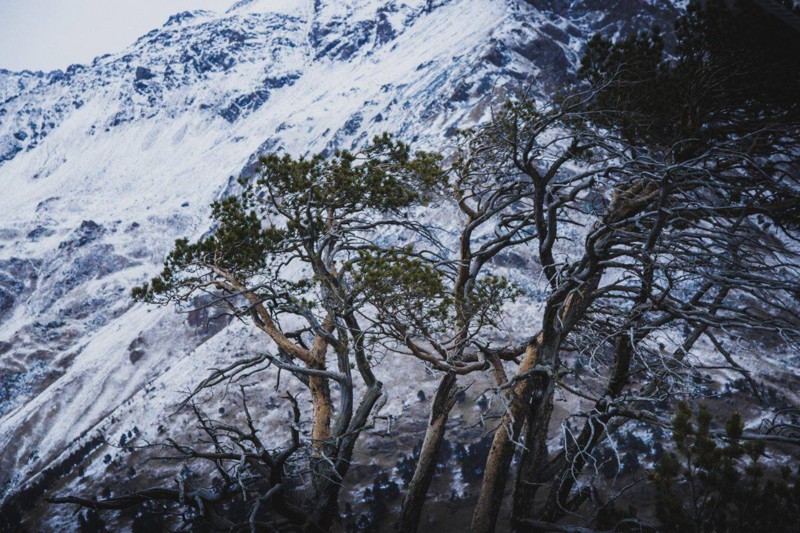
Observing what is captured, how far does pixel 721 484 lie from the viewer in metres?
5.05

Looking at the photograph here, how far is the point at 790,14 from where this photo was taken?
7.28 ft

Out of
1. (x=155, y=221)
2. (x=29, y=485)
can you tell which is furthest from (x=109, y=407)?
(x=155, y=221)

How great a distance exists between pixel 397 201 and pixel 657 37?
5421 mm

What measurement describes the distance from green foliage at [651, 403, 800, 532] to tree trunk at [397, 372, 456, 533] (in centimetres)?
355

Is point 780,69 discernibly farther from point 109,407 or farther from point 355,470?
point 109,407

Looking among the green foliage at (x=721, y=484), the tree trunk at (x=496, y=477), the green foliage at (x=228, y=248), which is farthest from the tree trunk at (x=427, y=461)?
the green foliage at (x=228, y=248)

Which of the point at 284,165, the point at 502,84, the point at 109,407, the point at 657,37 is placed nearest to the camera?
the point at 657,37

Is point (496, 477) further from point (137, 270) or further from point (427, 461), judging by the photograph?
point (137, 270)

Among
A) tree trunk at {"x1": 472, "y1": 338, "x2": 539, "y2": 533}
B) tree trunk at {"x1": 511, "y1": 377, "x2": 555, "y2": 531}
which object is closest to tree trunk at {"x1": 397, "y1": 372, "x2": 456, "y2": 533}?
tree trunk at {"x1": 472, "y1": 338, "x2": 539, "y2": 533}

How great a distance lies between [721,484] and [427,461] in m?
4.71

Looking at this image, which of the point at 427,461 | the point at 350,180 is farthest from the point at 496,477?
the point at 350,180

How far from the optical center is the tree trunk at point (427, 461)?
835cm

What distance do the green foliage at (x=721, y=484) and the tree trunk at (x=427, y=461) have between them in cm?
355

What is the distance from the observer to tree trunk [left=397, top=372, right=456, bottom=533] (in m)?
8.35
